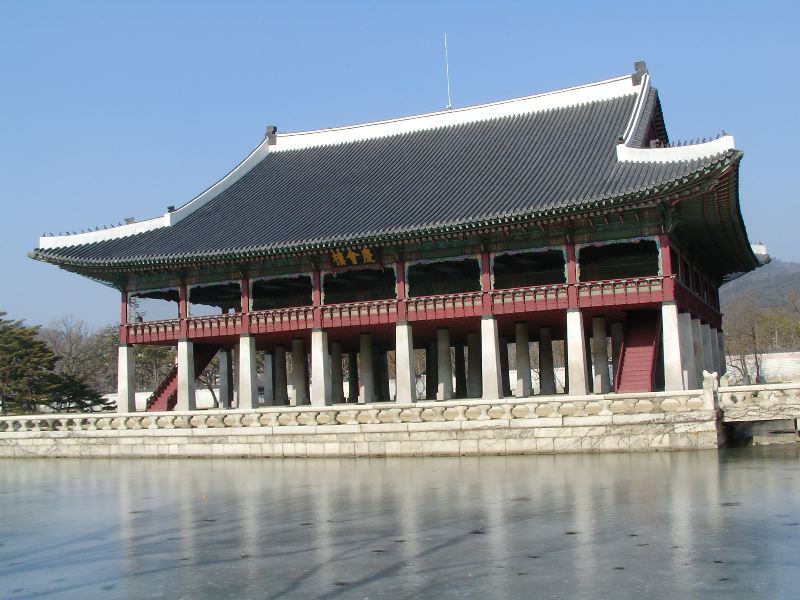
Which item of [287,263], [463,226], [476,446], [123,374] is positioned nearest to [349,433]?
→ [476,446]

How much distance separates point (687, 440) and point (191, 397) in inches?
897

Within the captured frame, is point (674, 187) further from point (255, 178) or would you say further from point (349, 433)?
point (255, 178)

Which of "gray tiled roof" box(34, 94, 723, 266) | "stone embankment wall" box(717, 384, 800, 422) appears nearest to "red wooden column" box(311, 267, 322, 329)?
"gray tiled roof" box(34, 94, 723, 266)

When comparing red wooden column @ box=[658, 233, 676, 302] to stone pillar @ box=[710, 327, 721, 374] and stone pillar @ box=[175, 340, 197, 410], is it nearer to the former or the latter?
stone pillar @ box=[710, 327, 721, 374]

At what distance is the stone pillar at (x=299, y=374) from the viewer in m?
47.0

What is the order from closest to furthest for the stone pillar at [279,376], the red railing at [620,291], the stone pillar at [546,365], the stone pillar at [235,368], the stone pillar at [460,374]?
the red railing at [620,291] < the stone pillar at [546,365] < the stone pillar at [235,368] < the stone pillar at [279,376] < the stone pillar at [460,374]

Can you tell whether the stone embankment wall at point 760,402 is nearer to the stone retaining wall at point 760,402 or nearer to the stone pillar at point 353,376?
the stone retaining wall at point 760,402

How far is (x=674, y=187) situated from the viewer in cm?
3086

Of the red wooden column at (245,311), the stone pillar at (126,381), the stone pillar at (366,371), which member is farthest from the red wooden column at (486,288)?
the stone pillar at (126,381)

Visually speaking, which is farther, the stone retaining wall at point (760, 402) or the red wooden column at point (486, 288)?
the red wooden column at point (486, 288)

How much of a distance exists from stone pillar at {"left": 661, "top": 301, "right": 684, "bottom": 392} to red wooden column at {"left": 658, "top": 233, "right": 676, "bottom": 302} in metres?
0.34

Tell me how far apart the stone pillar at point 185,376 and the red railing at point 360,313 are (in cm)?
670

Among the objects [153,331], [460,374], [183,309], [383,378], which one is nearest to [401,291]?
[183,309]

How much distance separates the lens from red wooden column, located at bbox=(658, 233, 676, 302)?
33.3 m
